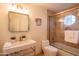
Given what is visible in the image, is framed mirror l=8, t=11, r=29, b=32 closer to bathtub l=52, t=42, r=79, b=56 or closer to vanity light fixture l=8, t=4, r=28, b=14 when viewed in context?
vanity light fixture l=8, t=4, r=28, b=14

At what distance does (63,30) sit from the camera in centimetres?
136

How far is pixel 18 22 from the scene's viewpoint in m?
1.28

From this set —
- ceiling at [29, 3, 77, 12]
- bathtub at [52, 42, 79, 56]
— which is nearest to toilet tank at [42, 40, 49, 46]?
bathtub at [52, 42, 79, 56]

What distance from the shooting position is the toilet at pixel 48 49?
1287 mm

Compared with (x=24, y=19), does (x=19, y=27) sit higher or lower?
lower

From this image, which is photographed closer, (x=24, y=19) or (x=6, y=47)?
(x=6, y=47)

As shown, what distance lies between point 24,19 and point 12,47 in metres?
0.44

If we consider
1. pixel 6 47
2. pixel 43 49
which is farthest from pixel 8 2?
pixel 43 49

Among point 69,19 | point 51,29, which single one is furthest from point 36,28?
point 69,19

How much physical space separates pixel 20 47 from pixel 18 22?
37 centimetres

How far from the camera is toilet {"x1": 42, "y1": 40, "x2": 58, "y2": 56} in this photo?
1287mm

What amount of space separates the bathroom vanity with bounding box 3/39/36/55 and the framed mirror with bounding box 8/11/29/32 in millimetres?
193

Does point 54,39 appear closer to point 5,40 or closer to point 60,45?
point 60,45

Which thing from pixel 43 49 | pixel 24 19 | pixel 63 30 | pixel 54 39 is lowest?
pixel 43 49
